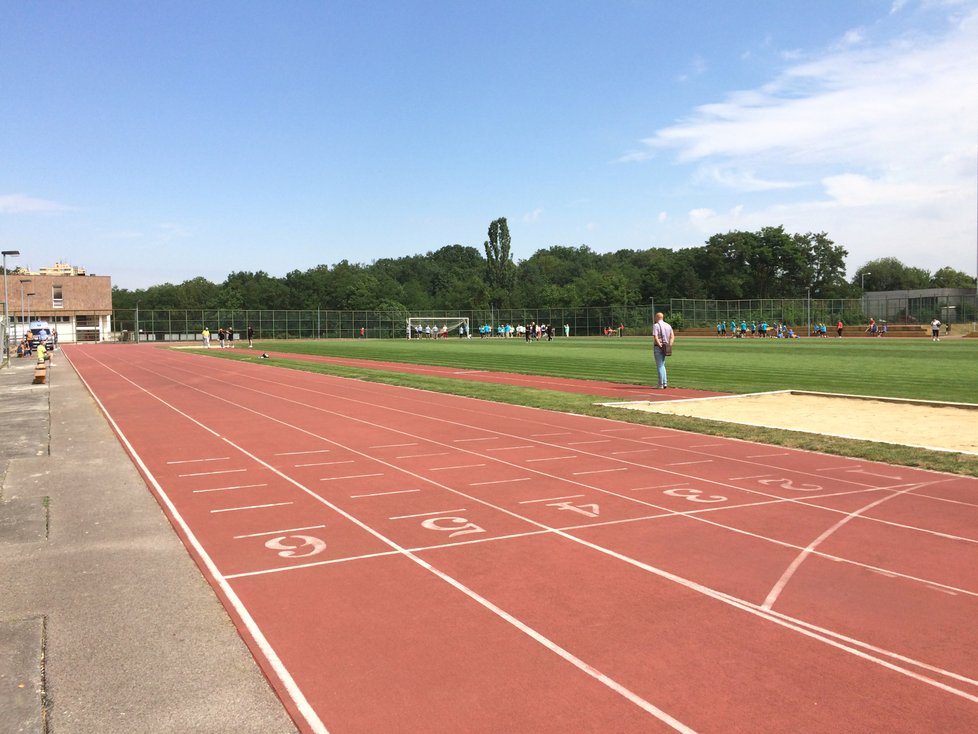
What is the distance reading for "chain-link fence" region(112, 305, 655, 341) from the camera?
3142 inches

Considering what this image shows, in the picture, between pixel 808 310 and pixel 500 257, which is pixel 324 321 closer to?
pixel 500 257

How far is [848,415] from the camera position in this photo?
15.0m

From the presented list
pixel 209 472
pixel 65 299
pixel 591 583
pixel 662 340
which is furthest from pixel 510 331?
pixel 591 583

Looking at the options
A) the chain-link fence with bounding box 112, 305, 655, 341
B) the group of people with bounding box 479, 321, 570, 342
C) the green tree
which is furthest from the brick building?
the green tree

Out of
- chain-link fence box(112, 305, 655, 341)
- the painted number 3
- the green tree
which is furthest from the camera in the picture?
the green tree

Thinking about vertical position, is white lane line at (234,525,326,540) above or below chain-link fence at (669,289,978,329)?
below

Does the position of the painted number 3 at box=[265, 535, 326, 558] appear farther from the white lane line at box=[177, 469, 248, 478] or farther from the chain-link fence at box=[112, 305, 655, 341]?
the chain-link fence at box=[112, 305, 655, 341]

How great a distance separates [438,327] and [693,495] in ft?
265

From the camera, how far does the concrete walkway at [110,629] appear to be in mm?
3877

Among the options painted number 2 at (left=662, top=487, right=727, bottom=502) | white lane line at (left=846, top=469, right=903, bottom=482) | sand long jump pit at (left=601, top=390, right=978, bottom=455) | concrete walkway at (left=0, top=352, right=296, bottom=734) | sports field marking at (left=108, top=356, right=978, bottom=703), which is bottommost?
concrete walkway at (left=0, top=352, right=296, bottom=734)

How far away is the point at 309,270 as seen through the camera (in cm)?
12456

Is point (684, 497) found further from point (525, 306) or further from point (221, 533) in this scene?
point (525, 306)

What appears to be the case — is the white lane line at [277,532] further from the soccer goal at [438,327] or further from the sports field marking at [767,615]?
the soccer goal at [438,327]

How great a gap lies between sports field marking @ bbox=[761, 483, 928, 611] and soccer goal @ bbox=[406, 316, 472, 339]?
76.8 m
